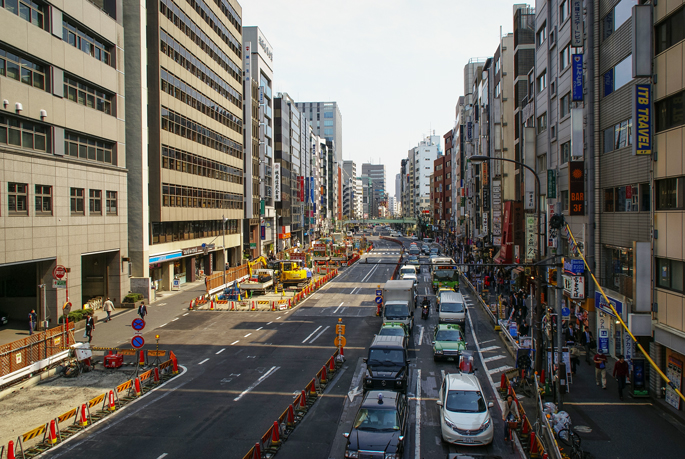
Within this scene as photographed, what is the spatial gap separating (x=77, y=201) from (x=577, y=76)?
112 ft

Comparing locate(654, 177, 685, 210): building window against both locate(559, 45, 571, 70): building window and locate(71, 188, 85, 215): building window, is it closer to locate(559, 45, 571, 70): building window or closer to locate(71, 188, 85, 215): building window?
locate(559, 45, 571, 70): building window

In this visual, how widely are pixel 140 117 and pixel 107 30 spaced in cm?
753

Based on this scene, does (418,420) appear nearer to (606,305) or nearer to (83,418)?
(83,418)

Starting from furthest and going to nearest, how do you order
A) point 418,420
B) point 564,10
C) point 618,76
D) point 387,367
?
Answer: point 564,10 → point 618,76 → point 387,367 → point 418,420

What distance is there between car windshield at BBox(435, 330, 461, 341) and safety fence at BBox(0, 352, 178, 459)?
13.5m

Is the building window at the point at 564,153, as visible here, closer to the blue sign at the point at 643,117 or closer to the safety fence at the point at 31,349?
the blue sign at the point at 643,117

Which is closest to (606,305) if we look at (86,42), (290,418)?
(290,418)

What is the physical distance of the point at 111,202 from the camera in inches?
1561

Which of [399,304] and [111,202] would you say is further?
[111,202]

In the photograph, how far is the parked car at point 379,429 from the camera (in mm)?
13203

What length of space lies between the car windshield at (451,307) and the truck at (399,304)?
83.1 inches

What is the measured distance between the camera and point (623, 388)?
65.7 ft

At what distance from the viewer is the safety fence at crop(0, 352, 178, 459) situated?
14.8 metres

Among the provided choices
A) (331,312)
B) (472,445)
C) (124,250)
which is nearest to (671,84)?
(472,445)
